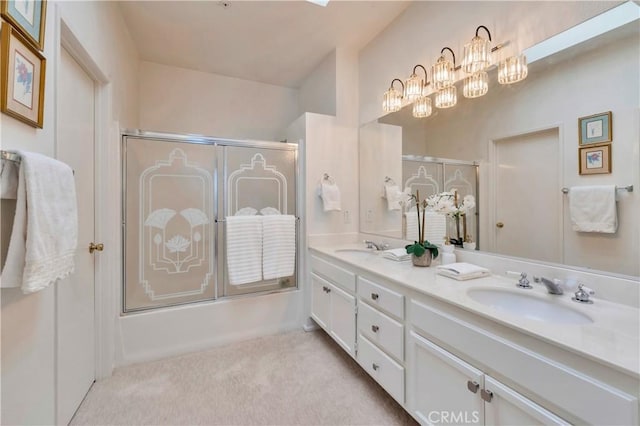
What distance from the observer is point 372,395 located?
174 centimetres

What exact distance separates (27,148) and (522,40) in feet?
7.92

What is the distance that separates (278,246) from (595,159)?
218 cm

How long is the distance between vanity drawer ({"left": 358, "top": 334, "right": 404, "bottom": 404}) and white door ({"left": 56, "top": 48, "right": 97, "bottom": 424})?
5.36ft

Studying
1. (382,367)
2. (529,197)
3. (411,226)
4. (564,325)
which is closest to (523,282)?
(564,325)

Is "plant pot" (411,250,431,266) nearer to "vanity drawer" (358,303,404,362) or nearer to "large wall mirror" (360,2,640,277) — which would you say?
"large wall mirror" (360,2,640,277)

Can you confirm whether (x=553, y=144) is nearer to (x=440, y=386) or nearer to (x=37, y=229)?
(x=440, y=386)

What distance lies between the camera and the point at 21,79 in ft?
3.21

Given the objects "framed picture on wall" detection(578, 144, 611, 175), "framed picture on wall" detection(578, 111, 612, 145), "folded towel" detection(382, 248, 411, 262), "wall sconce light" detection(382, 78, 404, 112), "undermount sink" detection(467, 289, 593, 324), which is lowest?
"undermount sink" detection(467, 289, 593, 324)

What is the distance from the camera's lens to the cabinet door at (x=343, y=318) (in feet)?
6.32

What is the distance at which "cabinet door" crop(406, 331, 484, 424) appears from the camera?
1097 millimetres

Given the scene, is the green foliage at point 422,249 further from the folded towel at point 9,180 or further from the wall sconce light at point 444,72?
the folded towel at point 9,180

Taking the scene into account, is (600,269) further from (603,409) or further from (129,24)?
(129,24)

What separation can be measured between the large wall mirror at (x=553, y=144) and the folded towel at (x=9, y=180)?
2.23 meters

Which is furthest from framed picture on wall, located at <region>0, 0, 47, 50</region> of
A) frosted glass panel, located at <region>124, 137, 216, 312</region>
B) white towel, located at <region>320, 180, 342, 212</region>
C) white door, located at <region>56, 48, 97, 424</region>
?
white towel, located at <region>320, 180, 342, 212</region>
